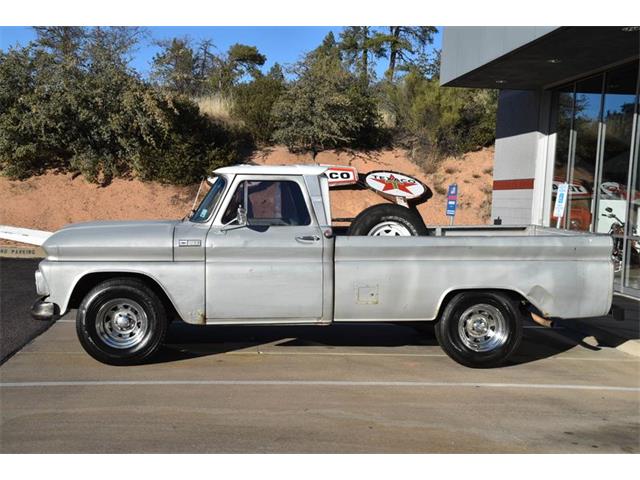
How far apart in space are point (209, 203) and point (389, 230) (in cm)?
208

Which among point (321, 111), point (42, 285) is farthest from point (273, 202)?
point (321, 111)

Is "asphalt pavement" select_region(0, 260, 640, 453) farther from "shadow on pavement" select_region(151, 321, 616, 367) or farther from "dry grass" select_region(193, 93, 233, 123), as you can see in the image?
"dry grass" select_region(193, 93, 233, 123)

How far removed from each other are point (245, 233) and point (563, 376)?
12.5 ft

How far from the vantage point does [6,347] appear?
6965mm

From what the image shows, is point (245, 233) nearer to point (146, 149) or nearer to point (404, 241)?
point (404, 241)

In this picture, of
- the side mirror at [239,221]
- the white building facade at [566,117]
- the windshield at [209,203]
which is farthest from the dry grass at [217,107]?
the side mirror at [239,221]

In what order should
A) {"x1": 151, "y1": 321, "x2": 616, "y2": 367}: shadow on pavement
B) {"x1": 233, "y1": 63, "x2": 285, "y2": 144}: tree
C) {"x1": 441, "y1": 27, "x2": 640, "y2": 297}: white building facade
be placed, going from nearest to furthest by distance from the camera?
{"x1": 151, "y1": 321, "x2": 616, "y2": 367}: shadow on pavement → {"x1": 441, "y1": 27, "x2": 640, "y2": 297}: white building facade → {"x1": 233, "y1": 63, "x2": 285, "y2": 144}: tree

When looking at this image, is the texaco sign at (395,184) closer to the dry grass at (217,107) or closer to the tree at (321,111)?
the tree at (321,111)

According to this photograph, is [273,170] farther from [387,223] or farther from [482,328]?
[482,328]

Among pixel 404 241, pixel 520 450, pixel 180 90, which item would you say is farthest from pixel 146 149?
pixel 520 450

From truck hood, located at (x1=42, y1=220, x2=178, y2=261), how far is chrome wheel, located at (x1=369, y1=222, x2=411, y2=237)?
7.54 ft

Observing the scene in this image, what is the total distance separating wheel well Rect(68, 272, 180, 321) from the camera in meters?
6.21

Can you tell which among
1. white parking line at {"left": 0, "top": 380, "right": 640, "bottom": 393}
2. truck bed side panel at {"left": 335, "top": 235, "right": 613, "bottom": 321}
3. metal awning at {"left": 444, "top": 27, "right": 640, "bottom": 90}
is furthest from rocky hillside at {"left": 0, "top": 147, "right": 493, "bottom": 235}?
white parking line at {"left": 0, "top": 380, "right": 640, "bottom": 393}

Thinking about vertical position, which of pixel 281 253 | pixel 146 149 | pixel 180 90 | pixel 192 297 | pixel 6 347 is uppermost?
pixel 180 90
